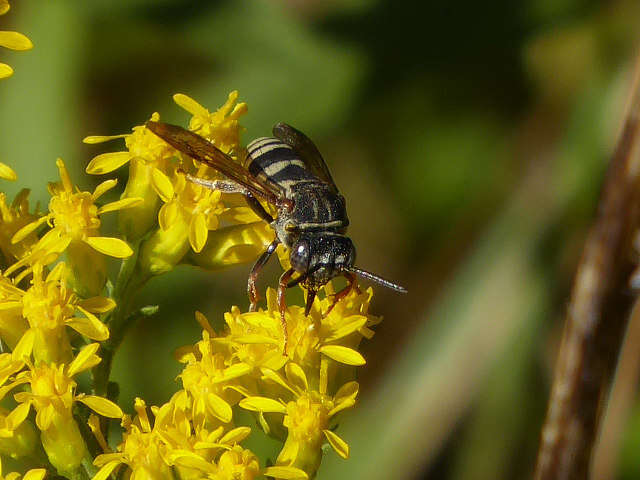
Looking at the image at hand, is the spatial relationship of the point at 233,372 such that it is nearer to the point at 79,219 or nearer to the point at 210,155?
the point at 79,219

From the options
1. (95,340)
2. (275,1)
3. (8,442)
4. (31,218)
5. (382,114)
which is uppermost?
(275,1)

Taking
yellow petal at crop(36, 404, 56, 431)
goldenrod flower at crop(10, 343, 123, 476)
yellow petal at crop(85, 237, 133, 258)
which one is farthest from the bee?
yellow petal at crop(36, 404, 56, 431)

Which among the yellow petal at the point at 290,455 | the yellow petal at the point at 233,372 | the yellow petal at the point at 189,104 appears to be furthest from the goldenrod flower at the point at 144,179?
the yellow petal at the point at 290,455

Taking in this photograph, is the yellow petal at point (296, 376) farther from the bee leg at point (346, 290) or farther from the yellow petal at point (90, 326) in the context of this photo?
the yellow petal at point (90, 326)

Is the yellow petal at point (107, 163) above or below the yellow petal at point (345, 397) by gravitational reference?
above

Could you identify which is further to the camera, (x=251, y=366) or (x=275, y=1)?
(x=275, y=1)

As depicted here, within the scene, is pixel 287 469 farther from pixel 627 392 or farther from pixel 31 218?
pixel 627 392

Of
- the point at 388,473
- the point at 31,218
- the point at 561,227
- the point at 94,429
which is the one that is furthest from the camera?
the point at 561,227

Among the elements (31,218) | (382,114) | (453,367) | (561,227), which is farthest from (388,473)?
(31,218)

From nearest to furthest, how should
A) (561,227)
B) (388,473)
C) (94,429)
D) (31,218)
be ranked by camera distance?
(94,429)
(31,218)
(388,473)
(561,227)
